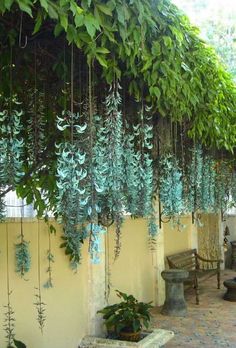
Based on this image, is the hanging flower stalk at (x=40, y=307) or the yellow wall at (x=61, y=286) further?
the hanging flower stalk at (x=40, y=307)

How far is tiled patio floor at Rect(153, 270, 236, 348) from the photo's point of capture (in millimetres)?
6613

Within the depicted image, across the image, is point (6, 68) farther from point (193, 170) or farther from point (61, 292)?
point (61, 292)

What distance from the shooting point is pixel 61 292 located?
18.4 ft

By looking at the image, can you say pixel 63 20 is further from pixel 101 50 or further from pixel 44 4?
pixel 101 50

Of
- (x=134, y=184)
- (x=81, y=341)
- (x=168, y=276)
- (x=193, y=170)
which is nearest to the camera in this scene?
(x=134, y=184)

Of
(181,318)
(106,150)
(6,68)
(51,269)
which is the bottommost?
(181,318)

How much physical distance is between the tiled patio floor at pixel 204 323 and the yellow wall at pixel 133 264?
0.53m

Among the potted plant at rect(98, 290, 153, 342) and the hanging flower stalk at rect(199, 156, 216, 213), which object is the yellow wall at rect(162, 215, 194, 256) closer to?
the hanging flower stalk at rect(199, 156, 216, 213)

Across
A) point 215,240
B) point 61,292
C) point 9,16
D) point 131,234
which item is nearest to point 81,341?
point 61,292

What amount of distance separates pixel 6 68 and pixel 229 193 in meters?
5.03

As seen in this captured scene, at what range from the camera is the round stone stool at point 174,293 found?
8.18 metres

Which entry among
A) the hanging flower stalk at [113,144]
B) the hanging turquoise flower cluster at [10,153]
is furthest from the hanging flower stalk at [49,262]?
the hanging turquoise flower cluster at [10,153]

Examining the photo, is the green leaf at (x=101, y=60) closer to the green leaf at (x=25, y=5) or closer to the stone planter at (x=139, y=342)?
the green leaf at (x=25, y=5)

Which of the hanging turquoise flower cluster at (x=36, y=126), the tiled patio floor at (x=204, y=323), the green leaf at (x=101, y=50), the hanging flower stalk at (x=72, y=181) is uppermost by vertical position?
the green leaf at (x=101, y=50)
